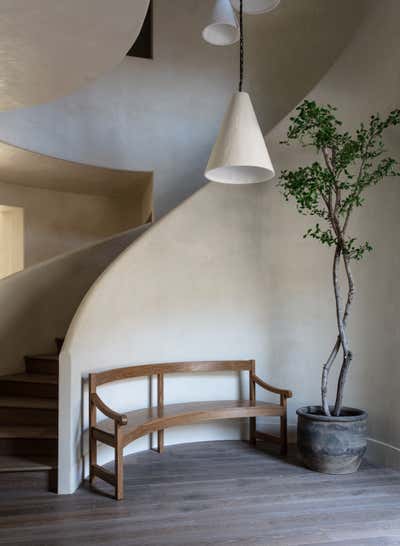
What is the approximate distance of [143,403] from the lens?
515cm

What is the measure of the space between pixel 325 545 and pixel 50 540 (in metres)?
1.66

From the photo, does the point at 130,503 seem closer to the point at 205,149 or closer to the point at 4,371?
the point at 4,371

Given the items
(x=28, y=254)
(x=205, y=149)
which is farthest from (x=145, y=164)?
(x=28, y=254)

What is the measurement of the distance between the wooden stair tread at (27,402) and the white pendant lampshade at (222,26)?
3.99 m

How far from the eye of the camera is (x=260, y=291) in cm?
558

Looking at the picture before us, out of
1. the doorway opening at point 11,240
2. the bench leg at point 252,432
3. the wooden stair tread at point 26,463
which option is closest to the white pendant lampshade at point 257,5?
the bench leg at point 252,432

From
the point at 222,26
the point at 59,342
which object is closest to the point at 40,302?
the point at 59,342

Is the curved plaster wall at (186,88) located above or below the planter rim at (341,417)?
above

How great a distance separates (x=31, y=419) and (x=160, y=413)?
115cm

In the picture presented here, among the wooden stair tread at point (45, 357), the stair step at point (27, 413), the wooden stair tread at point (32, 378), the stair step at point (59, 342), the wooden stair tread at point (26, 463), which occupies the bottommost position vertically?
the wooden stair tread at point (26, 463)

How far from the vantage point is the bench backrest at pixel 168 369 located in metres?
4.38

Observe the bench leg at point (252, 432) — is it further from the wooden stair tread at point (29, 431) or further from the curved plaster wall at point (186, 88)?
the curved plaster wall at point (186, 88)

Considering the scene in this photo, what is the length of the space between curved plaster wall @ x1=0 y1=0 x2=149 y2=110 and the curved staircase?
2.75 meters

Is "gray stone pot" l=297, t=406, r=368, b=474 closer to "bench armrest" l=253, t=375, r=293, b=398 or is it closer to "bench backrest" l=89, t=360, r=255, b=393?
"bench armrest" l=253, t=375, r=293, b=398
